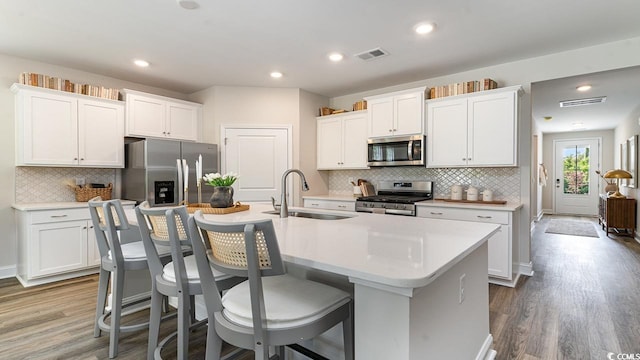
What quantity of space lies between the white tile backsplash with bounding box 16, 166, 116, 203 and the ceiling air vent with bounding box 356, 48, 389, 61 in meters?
3.65

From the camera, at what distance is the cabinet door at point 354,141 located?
15.3 ft

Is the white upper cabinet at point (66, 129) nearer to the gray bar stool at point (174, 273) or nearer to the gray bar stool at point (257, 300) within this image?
the gray bar stool at point (174, 273)

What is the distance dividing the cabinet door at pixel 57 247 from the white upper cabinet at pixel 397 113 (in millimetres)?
3705

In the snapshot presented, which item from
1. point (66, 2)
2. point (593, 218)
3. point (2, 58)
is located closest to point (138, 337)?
point (66, 2)

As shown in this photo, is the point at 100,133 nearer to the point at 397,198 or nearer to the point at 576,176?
the point at 397,198

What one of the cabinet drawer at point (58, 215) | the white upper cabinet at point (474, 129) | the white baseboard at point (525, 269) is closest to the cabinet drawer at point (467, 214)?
the white upper cabinet at point (474, 129)

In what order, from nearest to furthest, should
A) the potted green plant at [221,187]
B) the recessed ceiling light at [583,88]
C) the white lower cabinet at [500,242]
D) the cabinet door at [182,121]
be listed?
1. the potted green plant at [221,187]
2. the white lower cabinet at [500,242]
3. the recessed ceiling light at [583,88]
4. the cabinet door at [182,121]

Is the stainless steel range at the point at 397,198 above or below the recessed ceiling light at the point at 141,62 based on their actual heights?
below

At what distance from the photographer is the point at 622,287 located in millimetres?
3285

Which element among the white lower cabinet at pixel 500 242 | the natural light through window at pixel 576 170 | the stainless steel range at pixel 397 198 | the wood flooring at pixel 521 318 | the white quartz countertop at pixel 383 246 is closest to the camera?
the white quartz countertop at pixel 383 246

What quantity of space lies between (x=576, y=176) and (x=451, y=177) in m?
6.99

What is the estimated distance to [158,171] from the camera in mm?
3947

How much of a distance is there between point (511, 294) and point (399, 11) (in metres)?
2.79

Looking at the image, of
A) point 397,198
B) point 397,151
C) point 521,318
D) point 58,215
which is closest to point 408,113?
point 397,151
